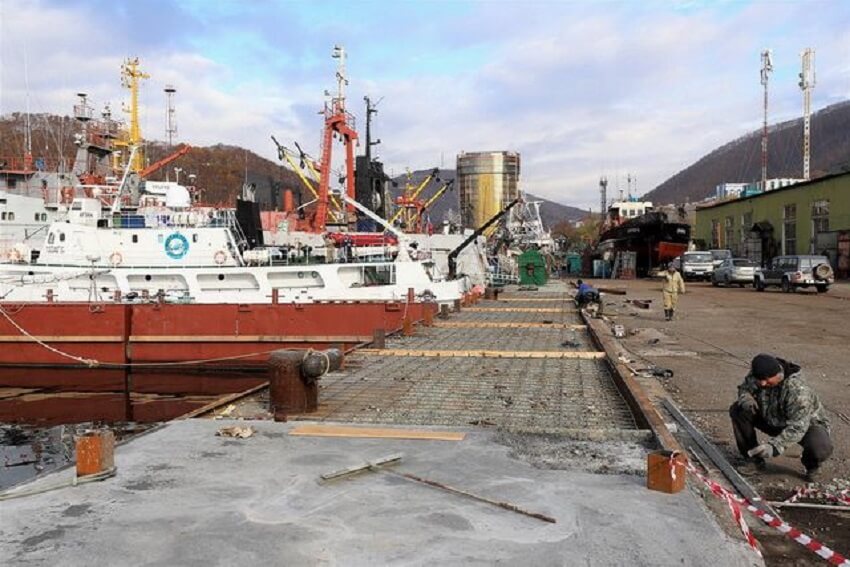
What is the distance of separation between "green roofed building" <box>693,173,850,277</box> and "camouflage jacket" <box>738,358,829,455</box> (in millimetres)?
41144

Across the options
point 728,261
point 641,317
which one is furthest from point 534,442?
point 728,261

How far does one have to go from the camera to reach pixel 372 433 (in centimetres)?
600

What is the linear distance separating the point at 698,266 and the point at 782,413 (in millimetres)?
40910

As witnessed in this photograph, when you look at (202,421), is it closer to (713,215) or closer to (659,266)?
(659,266)

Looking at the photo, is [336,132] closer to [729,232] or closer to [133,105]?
[133,105]

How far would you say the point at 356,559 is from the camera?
3.45 metres

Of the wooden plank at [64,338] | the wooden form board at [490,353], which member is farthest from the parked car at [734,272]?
the wooden plank at [64,338]

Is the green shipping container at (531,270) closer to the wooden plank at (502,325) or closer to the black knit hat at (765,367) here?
the wooden plank at (502,325)

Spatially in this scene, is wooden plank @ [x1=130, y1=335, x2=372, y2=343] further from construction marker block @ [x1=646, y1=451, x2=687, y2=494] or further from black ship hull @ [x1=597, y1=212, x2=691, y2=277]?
black ship hull @ [x1=597, y1=212, x2=691, y2=277]

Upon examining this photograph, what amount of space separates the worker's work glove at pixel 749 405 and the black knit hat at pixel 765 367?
0.36 meters

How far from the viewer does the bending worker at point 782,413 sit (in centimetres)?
561

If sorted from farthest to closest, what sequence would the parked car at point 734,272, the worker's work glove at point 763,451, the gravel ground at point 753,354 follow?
the parked car at point 734,272 → the gravel ground at point 753,354 → the worker's work glove at point 763,451

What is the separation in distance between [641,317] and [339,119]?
13800 mm

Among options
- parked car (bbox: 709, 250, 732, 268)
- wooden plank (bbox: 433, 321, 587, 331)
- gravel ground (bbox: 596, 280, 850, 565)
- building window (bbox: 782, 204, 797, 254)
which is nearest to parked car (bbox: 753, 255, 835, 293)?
gravel ground (bbox: 596, 280, 850, 565)
